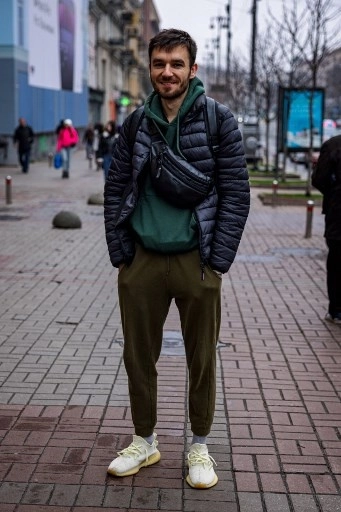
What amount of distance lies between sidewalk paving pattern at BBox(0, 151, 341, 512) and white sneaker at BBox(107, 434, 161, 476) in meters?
0.04

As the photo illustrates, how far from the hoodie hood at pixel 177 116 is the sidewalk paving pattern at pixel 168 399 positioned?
5.31 feet

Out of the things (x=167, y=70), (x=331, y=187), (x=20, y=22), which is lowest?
(x=331, y=187)

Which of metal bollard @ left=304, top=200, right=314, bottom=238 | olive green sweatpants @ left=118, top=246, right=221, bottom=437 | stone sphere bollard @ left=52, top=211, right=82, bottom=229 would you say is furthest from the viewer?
stone sphere bollard @ left=52, top=211, right=82, bottom=229

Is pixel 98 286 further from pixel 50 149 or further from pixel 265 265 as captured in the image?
pixel 50 149

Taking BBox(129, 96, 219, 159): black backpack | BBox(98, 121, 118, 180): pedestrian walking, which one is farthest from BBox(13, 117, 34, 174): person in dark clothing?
BBox(129, 96, 219, 159): black backpack

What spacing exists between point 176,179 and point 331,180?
12.2 ft

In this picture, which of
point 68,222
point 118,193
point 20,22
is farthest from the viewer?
point 20,22

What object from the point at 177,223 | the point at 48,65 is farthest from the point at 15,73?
the point at 177,223

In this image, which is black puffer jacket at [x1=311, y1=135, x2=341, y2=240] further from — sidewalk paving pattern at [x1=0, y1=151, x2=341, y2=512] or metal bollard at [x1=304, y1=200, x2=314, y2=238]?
metal bollard at [x1=304, y1=200, x2=314, y2=238]

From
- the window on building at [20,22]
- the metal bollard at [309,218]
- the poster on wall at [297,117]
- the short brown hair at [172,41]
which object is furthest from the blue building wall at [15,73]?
the short brown hair at [172,41]

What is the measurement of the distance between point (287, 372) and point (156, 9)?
135180 millimetres

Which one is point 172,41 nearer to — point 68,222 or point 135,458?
point 135,458

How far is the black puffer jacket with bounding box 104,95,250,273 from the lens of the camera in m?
3.82

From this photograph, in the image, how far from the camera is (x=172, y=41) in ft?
12.4
